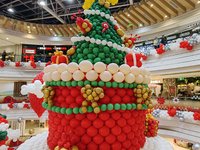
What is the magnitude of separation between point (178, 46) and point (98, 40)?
6100mm

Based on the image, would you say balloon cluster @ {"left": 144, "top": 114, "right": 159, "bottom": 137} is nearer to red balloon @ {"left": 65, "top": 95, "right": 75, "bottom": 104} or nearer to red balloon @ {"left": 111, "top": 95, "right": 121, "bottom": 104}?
red balloon @ {"left": 111, "top": 95, "right": 121, "bottom": 104}

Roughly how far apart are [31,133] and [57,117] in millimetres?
11698

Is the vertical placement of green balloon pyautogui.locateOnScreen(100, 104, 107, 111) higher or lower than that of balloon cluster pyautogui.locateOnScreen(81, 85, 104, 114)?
lower

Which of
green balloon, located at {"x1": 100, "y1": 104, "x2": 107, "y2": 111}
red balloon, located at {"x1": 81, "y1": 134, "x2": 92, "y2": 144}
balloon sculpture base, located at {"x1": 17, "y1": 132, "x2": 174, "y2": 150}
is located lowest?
balloon sculpture base, located at {"x1": 17, "y1": 132, "x2": 174, "y2": 150}

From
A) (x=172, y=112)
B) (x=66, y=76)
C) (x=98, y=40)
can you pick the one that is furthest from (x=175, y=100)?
(x=66, y=76)

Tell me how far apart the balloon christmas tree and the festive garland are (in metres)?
5.17

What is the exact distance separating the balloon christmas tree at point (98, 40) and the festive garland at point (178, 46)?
517cm

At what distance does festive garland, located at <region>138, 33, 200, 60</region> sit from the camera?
650cm

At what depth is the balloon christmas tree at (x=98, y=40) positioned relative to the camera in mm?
2629

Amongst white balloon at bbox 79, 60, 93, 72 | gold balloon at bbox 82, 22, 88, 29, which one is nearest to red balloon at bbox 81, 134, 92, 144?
white balloon at bbox 79, 60, 93, 72

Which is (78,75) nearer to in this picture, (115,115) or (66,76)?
(66,76)

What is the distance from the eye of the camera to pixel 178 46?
23.6 feet

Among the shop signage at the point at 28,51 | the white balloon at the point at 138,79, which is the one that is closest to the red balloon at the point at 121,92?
the white balloon at the point at 138,79

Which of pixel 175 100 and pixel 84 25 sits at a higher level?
pixel 84 25
